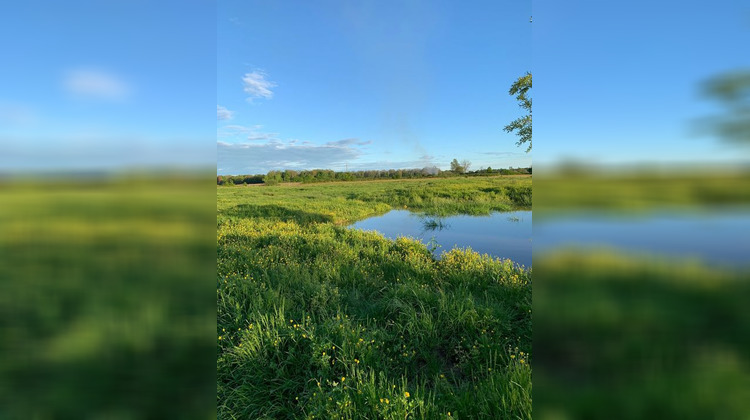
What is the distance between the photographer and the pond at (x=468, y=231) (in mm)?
9875

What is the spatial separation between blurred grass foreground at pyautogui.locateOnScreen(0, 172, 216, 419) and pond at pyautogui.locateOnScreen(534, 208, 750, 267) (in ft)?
5.10

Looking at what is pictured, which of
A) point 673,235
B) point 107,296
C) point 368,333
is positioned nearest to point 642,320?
point 673,235

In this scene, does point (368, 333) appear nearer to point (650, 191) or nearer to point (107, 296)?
point (107, 296)

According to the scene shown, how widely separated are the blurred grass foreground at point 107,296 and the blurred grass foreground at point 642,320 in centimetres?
141

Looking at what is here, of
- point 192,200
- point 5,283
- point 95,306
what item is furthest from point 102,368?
point 5,283

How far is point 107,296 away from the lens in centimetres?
172

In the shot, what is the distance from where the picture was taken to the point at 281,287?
224 inches

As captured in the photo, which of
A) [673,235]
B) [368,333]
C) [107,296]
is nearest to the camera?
[673,235]

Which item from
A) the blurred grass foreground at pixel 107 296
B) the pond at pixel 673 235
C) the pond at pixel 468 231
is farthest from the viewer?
the pond at pixel 468 231

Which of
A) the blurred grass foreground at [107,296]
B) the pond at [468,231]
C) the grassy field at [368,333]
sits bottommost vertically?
the grassy field at [368,333]

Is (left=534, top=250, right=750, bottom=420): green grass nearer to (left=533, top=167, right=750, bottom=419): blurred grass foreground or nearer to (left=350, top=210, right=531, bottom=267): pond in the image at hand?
(left=533, top=167, right=750, bottom=419): blurred grass foreground

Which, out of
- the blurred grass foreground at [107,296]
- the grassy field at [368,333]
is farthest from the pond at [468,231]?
the blurred grass foreground at [107,296]

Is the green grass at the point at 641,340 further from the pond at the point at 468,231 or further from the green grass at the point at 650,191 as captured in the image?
the pond at the point at 468,231

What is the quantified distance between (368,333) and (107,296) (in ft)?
9.90
